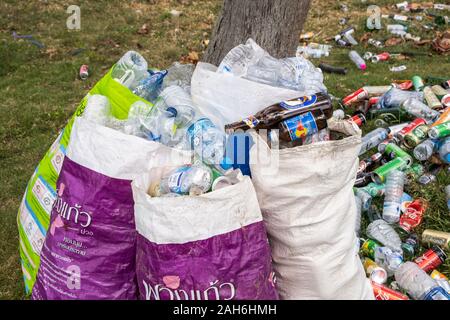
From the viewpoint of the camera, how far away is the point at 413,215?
3.12 m

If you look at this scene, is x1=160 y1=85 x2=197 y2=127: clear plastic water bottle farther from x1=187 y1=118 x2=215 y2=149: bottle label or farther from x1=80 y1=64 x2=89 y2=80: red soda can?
x1=80 y1=64 x2=89 y2=80: red soda can

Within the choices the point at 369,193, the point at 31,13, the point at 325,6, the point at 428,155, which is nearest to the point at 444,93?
the point at 428,155

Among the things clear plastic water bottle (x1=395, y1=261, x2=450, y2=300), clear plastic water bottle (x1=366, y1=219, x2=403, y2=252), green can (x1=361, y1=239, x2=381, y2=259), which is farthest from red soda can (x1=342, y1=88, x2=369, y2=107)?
clear plastic water bottle (x1=395, y1=261, x2=450, y2=300)

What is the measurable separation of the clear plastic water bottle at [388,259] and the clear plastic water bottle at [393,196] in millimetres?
341

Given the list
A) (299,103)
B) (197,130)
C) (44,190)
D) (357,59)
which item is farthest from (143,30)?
(299,103)

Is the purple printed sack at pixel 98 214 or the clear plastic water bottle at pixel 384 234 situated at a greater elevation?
the purple printed sack at pixel 98 214

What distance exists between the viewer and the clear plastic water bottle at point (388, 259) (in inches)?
109

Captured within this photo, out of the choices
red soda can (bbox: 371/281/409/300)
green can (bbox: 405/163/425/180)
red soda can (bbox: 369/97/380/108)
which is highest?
red soda can (bbox: 369/97/380/108)

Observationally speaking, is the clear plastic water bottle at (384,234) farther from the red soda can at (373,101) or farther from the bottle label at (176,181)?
the red soda can at (373,101)

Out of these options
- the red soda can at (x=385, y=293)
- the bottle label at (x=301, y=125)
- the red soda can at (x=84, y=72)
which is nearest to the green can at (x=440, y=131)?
the red soda can at (x=385, y=293)

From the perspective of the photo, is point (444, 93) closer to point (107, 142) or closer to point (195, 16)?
point (107, 142)

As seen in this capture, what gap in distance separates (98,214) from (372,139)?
2.50 m

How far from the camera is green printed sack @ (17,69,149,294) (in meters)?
2.34

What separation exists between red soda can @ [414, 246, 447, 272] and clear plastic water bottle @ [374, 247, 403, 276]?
4.1 inches
